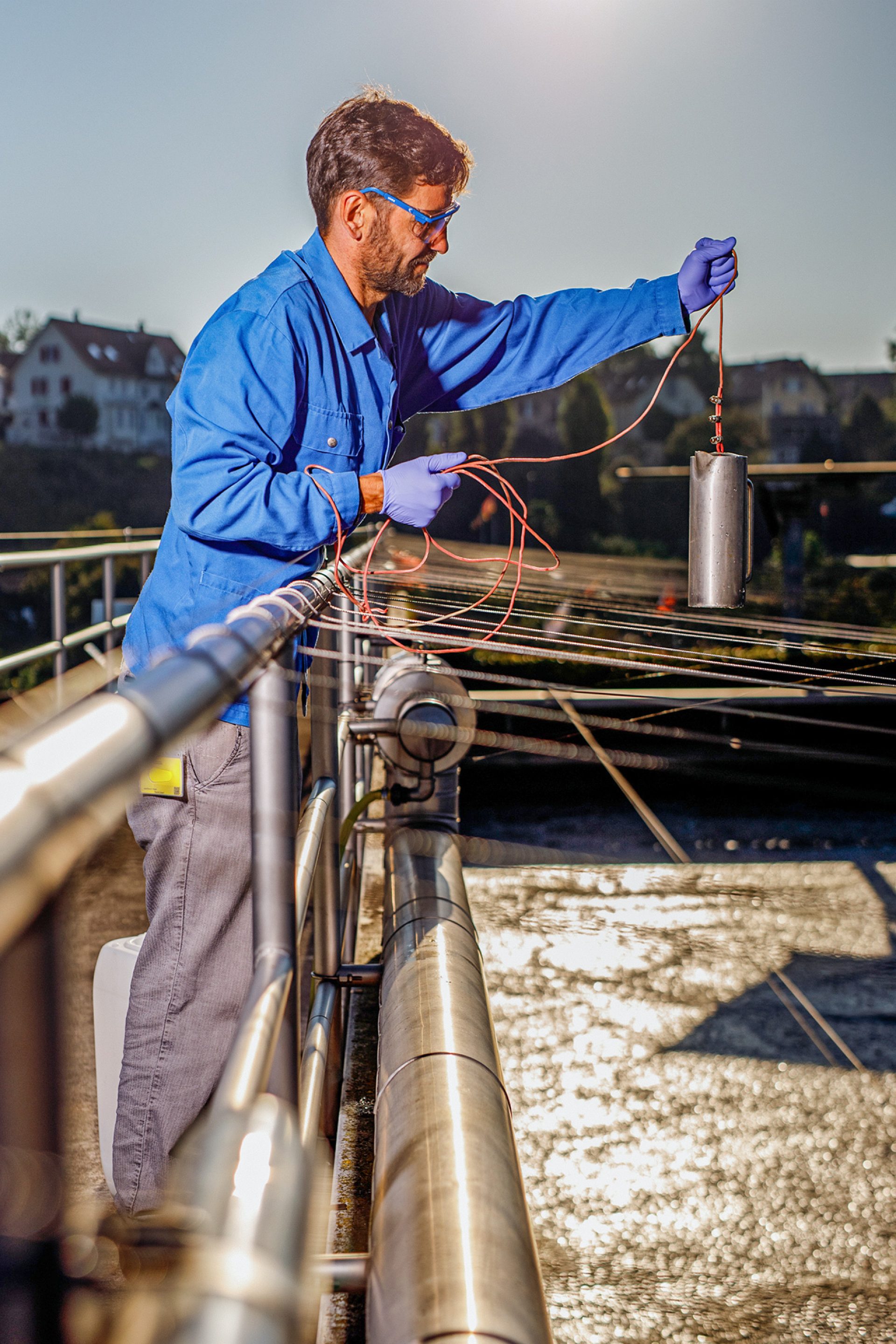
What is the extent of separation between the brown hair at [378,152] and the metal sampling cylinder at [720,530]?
638 millimetres

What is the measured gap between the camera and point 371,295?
1.81 metres

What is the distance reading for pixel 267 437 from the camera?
1.59 m

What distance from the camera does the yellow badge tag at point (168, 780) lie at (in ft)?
5.00

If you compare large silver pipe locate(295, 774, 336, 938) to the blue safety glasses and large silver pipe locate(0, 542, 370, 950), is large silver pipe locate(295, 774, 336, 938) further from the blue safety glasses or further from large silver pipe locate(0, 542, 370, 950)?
the blue safety glasses

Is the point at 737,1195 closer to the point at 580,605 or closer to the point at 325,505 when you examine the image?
the point at 325,505

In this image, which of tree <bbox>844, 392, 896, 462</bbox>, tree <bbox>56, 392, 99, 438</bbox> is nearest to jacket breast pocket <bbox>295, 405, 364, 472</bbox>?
tree <bbox>844, 392, 896, 462</bbox>

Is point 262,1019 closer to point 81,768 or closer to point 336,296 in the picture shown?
point 81,768

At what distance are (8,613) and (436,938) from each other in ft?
138

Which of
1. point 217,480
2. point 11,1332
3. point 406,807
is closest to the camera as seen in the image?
point 11,1332

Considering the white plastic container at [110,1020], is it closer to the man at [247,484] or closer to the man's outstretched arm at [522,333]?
the man at [247,484]

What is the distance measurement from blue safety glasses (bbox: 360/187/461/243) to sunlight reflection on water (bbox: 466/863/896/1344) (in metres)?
1.68

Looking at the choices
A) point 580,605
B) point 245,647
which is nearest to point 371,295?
point 245,647

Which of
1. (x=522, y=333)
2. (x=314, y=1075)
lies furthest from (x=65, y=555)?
(x=314, y=1075)

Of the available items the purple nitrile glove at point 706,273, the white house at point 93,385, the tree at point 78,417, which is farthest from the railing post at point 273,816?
the tree at point 78,417
